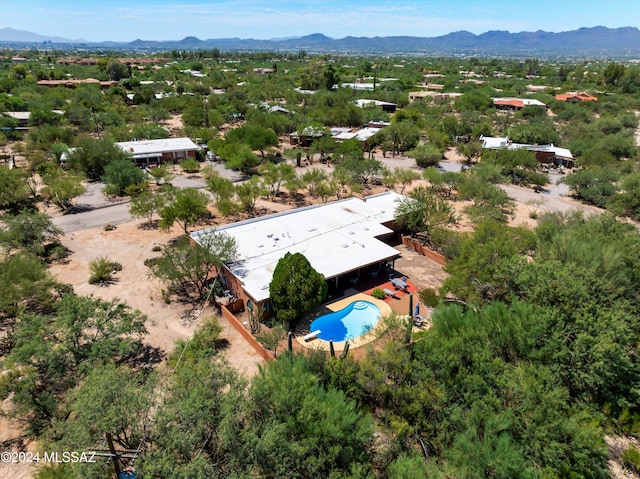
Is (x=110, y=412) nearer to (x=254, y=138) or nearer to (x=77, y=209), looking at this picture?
(x=77, y=209)

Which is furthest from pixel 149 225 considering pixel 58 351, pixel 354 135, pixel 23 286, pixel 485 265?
pixel 354 135

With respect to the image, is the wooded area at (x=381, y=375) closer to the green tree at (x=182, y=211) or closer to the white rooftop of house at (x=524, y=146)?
the green tree at (x=182, y=211)

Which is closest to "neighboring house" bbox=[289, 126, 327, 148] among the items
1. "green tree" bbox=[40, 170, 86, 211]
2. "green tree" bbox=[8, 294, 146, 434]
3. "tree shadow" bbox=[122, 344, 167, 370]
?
"green tree" bbox=[40, 170, 86, 211]

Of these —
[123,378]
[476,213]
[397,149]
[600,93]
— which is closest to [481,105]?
[397,149]

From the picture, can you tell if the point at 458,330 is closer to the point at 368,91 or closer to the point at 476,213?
the point at 476,213

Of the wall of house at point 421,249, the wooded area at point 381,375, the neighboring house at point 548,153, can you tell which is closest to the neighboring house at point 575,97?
the neighboring house at point 548,153
